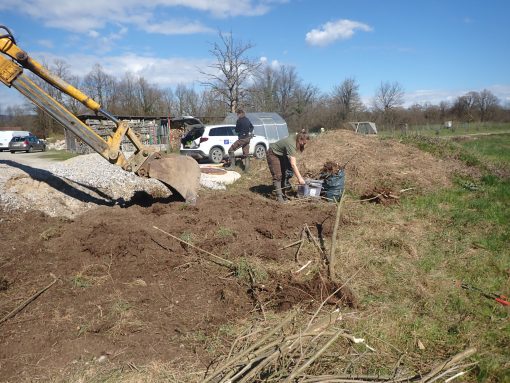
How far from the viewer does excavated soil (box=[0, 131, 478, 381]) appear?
345 cm

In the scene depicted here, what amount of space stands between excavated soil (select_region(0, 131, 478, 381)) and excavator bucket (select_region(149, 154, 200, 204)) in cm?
34

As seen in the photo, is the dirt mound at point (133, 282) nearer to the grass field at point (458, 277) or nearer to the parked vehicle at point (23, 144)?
the grass field at point (458, 277)

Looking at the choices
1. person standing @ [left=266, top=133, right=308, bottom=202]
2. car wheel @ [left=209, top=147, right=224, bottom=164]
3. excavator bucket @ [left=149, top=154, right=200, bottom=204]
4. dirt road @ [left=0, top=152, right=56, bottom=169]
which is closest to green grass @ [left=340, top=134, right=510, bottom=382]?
person standing @ [left=266, top=133, right=308, bottom=202]

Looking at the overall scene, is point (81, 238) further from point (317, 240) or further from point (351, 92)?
point (351, 92)

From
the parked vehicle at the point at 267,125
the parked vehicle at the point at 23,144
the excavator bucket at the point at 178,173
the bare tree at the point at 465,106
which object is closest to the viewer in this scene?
the excavator bucket at the point at 178,173

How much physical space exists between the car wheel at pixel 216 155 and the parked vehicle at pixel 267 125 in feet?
21.4

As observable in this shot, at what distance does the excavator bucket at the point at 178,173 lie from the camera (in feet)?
23.5

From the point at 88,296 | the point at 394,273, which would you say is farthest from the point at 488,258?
the point at 88,296

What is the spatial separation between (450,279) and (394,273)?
67 cm

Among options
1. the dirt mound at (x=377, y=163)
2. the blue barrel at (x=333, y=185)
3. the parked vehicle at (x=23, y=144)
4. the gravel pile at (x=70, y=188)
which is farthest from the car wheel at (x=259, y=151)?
the parked vehicle at (x=23, y=144)

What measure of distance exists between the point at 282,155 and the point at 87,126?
3.89 m

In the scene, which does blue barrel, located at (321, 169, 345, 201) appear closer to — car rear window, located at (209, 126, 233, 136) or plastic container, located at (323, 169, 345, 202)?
plastic container, located at (323, 169, 345, 202)

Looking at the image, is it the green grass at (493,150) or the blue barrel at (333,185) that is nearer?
the blue barrel at (333,185)

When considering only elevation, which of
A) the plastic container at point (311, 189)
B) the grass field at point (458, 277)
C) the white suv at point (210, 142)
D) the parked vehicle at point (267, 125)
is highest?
the parked vehicle at point (267, 125)
